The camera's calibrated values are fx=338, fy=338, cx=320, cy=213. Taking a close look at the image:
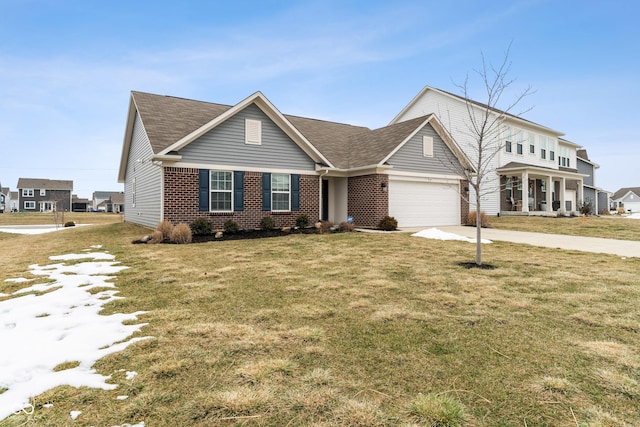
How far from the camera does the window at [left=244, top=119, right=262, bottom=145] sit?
14812mm

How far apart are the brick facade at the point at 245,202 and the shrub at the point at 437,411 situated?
12.5 m

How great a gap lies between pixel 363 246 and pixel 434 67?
48.1ft

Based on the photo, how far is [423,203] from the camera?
18203mm

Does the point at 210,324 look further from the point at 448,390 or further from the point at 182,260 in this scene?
the point at 182,260

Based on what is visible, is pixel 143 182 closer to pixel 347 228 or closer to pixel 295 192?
pixel 295 192

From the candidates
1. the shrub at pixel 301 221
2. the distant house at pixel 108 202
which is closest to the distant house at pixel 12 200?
the distant house at pixel 108 202

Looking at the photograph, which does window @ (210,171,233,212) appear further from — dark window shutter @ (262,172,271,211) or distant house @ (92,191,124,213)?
distant house @ (92,191,124,213)

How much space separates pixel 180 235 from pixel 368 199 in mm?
9048

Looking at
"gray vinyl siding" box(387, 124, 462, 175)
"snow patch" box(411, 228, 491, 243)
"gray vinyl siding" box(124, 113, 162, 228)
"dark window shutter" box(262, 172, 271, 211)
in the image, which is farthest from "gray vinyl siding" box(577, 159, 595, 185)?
"gray vinyl siding" box(124, 113, 162, 228)

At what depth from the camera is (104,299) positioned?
5.29 m

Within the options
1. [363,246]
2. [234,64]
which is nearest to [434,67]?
[234,64]

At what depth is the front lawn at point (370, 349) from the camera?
2.35 meters

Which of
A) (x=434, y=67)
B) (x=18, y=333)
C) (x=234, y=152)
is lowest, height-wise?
(x=18, y=333)

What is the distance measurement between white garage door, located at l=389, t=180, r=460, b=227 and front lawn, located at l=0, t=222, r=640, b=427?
33.3ft
